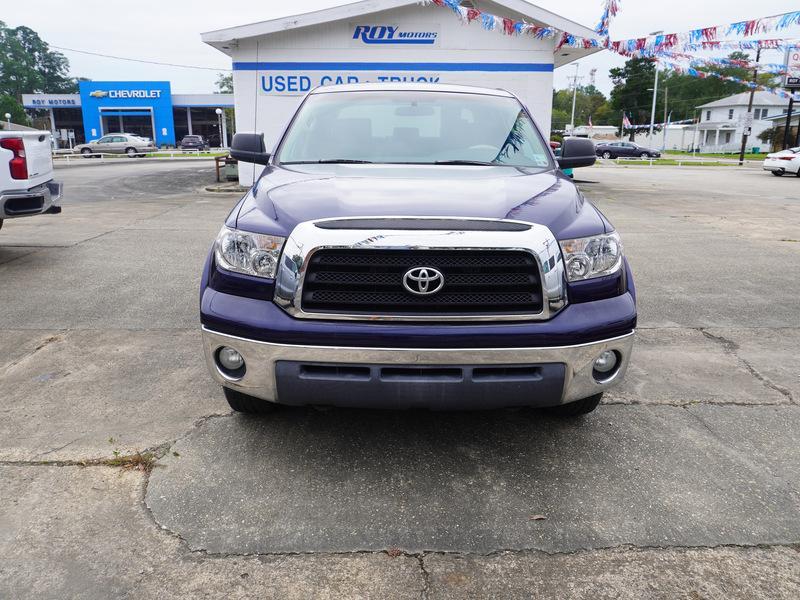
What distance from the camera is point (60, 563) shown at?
89.5 inches

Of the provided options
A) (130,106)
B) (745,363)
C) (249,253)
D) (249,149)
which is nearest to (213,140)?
(130,106)

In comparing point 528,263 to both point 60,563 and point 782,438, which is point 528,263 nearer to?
point 782,438

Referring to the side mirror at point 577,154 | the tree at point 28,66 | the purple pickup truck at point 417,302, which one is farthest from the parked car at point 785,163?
the tree at point 28,66

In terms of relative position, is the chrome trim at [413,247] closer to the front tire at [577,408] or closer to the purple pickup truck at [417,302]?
the purple pickup truck at [417,302]

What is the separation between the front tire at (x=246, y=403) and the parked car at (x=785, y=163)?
27.3m

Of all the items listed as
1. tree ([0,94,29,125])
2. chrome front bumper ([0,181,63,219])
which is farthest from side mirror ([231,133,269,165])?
tree ([0,94,29,125])

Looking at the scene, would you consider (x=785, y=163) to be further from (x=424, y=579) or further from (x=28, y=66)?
(x=28, y=66)

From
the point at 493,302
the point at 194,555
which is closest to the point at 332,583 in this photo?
the point at 194,555

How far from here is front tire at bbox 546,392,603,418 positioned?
319 cm

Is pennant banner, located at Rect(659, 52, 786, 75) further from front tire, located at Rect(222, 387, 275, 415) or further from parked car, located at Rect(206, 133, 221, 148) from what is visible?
parked car, located at Rect(206, 133, 221, 148)

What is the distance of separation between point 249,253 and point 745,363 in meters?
3.44

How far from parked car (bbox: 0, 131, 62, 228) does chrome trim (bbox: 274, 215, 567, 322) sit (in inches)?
206

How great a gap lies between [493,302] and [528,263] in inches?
8.4

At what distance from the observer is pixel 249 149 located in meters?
4.37
